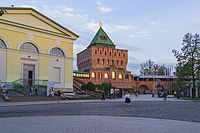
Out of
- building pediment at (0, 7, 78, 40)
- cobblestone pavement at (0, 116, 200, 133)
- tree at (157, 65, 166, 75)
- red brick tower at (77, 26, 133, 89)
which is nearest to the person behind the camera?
cobblestone pavement at (0, 116, 200, 133)

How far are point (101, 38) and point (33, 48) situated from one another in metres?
54.3

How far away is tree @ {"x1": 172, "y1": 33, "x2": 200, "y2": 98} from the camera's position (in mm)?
57219

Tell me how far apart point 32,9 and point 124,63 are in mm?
58164

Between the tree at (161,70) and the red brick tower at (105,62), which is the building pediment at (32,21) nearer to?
the red brick tower at (105,62)

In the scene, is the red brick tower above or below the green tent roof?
below

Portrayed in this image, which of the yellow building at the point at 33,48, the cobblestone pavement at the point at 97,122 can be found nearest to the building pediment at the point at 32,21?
the yellow building at the point at 33,48

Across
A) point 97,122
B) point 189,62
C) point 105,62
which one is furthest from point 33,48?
point 105,62

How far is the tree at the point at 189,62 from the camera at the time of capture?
57.2 meters

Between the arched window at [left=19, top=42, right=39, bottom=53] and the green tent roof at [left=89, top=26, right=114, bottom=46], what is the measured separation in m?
51.3

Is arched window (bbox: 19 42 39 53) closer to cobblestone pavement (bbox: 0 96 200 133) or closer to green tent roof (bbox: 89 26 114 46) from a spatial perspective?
cobblestone pavement (bbox: 0 96 200 133)

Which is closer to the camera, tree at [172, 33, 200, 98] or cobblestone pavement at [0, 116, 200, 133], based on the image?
cobblestone pavement at [0, 116, 200, 133]

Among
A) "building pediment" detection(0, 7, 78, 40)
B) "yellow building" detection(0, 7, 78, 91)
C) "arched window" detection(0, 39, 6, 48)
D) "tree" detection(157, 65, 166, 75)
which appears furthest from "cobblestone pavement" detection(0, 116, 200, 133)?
"tree" detection(157, 65, 166, 75)

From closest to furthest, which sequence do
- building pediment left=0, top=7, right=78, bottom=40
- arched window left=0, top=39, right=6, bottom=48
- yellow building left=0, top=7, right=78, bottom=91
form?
1. arched window left=0, top=39, right=6, bottom=48
2. yellow building left=0, top=7, right=78, bottom=91
3. building pediment left=0, top=7, right=78, bottom=40

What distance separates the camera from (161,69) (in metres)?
144
